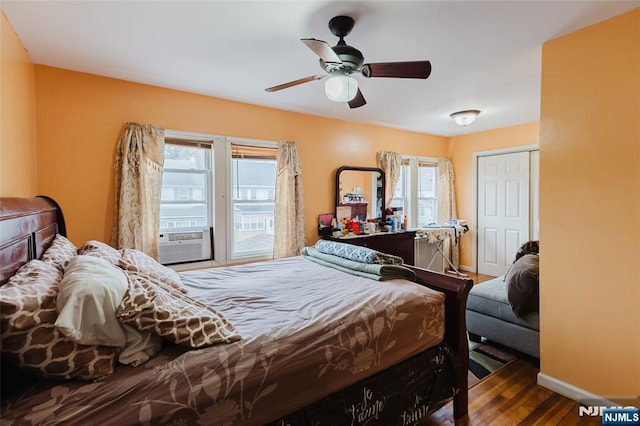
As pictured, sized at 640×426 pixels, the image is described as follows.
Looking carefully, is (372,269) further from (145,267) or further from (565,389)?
(565,389)

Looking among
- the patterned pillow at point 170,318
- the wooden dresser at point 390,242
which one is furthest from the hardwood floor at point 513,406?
the wooden dresser at point 390,242

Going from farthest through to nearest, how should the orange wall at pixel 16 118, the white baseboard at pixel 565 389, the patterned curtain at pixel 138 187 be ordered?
the patterned curtain at pixel 138 187 < the white baseboard at pixel 565 389 < the orange wall at pixel 16 118

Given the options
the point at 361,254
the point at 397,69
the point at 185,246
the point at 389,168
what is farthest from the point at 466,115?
the point at 185,246

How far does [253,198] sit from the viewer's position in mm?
3525

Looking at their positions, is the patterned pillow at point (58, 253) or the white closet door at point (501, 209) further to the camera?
the white closet door at point (501, 209)

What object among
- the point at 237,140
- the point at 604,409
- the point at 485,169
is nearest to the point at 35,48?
the point at 237,140

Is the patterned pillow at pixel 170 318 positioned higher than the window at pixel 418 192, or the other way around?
the window at pixel 418 192

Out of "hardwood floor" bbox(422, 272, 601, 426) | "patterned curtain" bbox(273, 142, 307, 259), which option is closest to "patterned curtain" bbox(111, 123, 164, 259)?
"patterned curtain" bbox(273, 142, 307, 259)

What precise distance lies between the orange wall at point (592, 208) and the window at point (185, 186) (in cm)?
298

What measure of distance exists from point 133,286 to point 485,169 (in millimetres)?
5149

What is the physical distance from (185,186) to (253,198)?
741mm

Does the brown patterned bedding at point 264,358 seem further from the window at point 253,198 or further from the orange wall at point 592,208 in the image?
the window at point 253,198

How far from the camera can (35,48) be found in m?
2.13

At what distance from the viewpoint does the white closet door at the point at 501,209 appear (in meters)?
4.45
